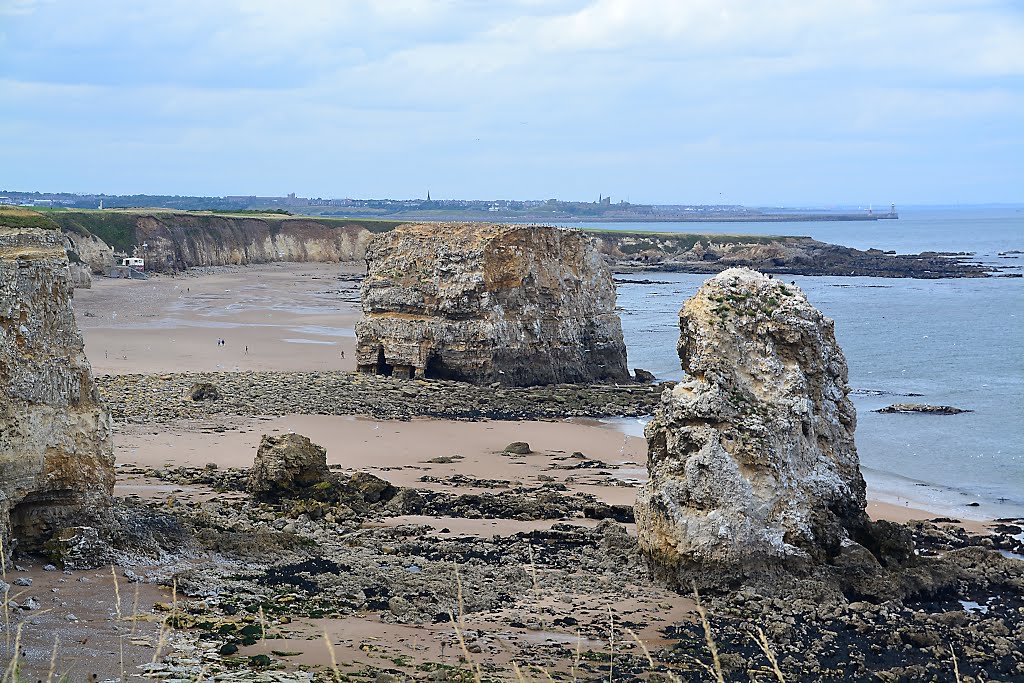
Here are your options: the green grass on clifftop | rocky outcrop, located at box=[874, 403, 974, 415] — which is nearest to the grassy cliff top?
rocky outcrop, located at box=[874, 403, 974, 415]

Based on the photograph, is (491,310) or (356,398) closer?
(356,398)

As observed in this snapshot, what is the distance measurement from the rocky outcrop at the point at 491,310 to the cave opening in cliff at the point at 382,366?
0.09 feet

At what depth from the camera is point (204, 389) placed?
2561 cm

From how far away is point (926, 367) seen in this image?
37438 millimetres

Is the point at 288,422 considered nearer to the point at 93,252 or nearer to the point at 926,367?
the point at 926,367

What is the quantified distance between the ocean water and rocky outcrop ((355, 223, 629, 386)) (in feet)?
14.7

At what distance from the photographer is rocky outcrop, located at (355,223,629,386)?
29.8 meters

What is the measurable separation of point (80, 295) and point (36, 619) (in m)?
43.7

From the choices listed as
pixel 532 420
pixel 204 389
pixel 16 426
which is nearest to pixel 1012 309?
pixel 532 420

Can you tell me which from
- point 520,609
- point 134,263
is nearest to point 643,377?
point 520,609

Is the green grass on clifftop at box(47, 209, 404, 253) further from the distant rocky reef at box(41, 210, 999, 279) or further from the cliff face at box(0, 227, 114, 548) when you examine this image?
the cliff face at box(0, 227, 114, 548)

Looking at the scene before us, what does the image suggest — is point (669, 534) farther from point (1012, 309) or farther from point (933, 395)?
point (1012, 309)

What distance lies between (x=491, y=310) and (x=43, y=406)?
59.0 ft

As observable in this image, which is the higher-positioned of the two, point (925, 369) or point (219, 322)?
point (219, 322)
